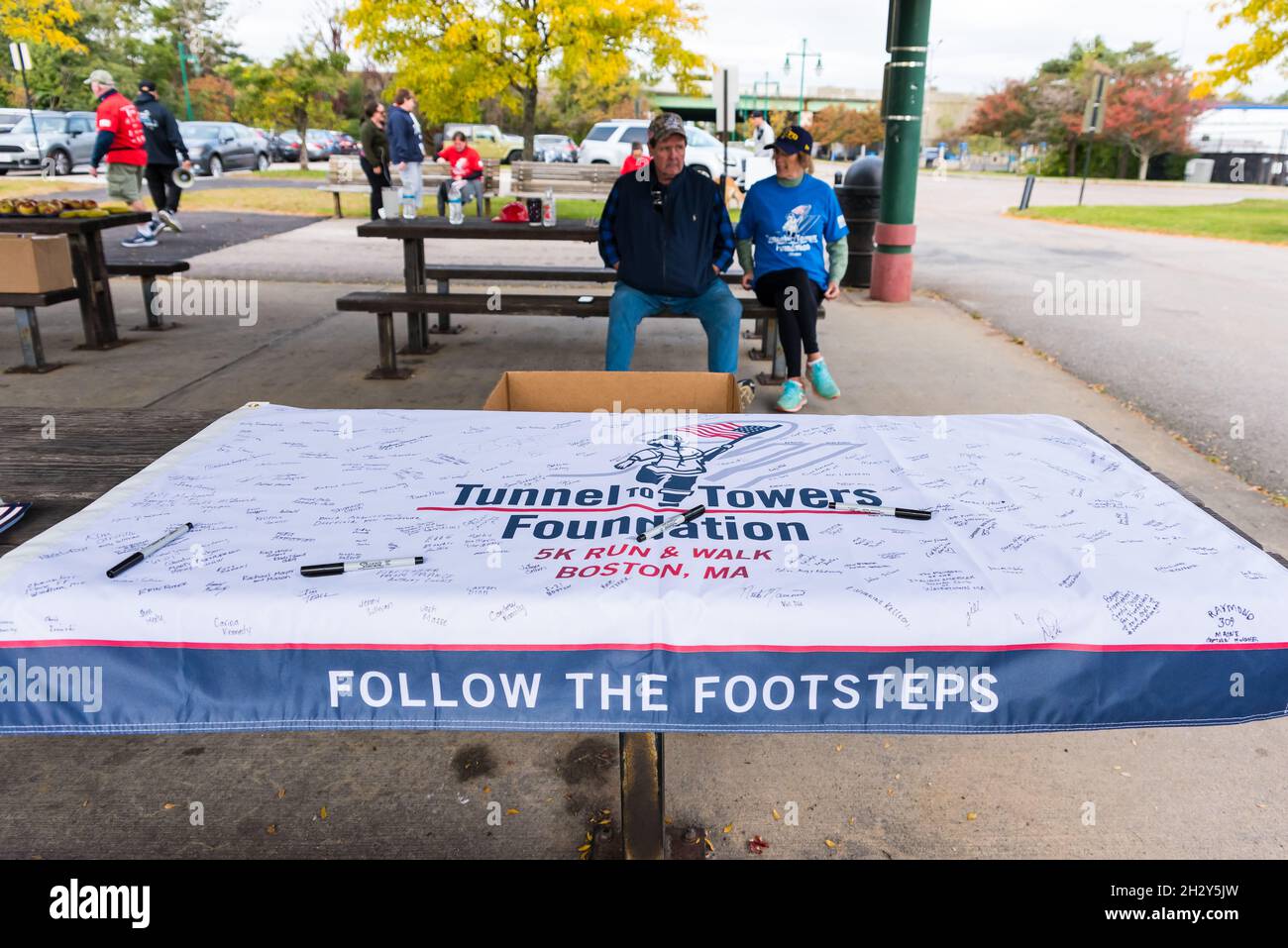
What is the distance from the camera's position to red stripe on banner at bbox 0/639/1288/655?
162cm

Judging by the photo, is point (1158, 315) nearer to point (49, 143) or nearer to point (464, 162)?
point (464, 162)

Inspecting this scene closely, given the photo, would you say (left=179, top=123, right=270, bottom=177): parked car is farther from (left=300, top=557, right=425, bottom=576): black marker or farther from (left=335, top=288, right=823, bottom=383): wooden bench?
(left=300, top=557, right=425, bottom=576): black marker

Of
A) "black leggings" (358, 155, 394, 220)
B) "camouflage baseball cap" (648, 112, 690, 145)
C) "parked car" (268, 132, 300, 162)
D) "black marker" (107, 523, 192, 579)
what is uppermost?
"parked car" (268, 132, 300, 162)

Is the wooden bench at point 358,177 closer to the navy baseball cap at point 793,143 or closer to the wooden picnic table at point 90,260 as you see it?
the wooden picnic table at point 90,260

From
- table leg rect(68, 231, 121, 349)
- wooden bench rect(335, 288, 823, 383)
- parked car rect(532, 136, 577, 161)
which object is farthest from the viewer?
parked car rect(532, 136, 577, 161)

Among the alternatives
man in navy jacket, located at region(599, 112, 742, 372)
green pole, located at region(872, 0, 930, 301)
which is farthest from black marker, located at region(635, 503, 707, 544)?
green pole, located at region(872, 0, 930, 301)

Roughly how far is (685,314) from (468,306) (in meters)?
1.68

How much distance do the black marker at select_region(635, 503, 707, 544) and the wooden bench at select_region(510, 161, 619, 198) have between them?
13632 mm

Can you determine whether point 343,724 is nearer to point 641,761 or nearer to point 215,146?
point 641,761

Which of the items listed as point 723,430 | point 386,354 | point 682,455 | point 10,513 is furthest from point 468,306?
point 10,513

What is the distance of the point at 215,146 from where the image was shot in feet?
94.3

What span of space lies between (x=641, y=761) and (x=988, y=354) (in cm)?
704

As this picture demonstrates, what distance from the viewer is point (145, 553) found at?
5.92 feet
